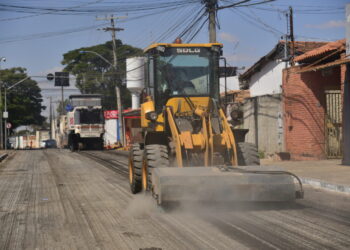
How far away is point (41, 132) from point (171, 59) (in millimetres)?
97027

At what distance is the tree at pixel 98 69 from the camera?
7008cm

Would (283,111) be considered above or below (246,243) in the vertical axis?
above

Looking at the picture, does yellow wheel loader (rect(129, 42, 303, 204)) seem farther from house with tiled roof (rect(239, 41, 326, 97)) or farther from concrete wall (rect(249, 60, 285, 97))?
concrete wall (rect(249, 60, 285, 97))

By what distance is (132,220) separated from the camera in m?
7.99

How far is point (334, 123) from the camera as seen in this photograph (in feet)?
62.6

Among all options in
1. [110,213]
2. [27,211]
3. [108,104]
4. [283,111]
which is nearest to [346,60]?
[283,111]

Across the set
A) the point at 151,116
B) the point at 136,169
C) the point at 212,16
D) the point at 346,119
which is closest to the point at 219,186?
the point at 151,116

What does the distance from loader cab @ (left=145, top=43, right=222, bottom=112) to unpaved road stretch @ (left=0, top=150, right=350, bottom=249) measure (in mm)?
2457

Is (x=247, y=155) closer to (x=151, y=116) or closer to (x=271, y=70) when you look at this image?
(x=151, y=116)

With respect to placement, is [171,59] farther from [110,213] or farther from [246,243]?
[246,243]

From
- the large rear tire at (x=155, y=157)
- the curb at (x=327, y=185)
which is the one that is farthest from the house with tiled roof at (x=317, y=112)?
the large rear tire at (x=155, y=157)

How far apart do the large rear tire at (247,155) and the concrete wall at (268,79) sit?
1795 cm

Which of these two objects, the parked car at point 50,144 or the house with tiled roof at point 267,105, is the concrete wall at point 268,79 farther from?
the parked car at point 50,144

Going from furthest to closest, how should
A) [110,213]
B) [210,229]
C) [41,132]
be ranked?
[41,132]
[110,213]
[210,229]
